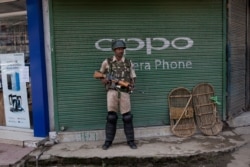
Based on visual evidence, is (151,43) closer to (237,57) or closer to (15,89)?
(237,57)

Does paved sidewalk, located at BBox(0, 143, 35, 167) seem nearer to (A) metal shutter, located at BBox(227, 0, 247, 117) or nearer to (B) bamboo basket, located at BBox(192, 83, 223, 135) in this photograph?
(B) bamboo basket, located at BBox(192, 83, 223, 135)

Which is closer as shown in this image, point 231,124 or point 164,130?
point 164,130

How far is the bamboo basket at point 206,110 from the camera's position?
6.01 meters

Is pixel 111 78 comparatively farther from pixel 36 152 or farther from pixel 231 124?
pixel 231 124

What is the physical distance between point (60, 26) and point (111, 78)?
4.59ft

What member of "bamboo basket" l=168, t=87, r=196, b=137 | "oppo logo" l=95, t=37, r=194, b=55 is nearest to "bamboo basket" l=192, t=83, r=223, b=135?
"bamboo basket" l=168, t=87, r=196, b=137

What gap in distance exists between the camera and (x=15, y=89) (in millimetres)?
6129

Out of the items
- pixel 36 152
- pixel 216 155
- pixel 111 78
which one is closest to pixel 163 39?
pixel 111 78

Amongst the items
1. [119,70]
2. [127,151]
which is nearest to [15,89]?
[119,70]

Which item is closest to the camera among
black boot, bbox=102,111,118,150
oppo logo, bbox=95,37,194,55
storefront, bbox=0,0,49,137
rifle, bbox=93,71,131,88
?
rifle, bbox=93,71,131,88

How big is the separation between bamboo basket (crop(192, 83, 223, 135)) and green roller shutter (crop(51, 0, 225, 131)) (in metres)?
0.17

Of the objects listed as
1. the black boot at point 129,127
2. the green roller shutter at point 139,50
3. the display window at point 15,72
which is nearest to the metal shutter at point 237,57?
the green roller shutter at point 139,50

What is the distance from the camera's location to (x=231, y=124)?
21.2 feet

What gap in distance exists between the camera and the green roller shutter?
18.4 feet
